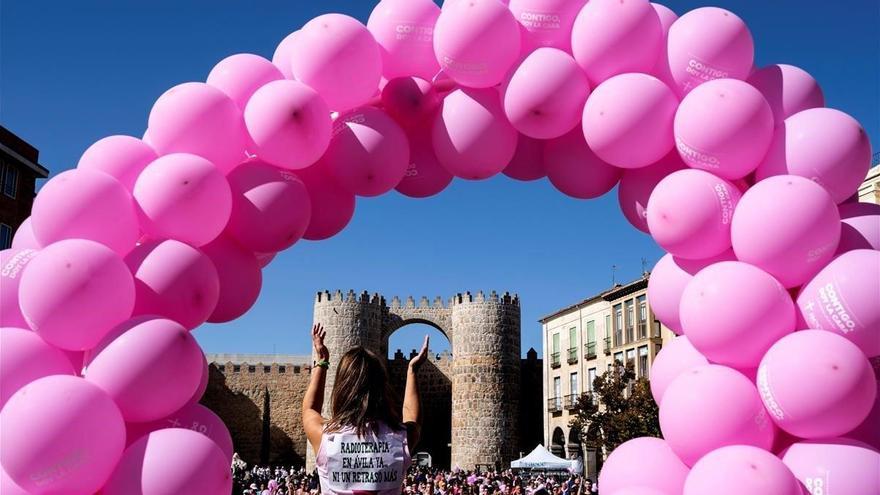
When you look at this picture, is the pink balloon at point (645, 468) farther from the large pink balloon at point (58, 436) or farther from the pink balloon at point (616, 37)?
the large pink balloon at point (58, 436)

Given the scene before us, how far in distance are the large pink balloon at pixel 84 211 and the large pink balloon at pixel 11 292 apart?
0.66 feet

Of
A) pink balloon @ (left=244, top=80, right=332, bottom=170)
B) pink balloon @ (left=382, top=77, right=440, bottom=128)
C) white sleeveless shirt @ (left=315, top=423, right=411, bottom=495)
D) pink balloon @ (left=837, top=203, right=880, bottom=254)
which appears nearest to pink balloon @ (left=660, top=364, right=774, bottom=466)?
pink balloon @ (left=837, top=203, right=880, bottom=254)

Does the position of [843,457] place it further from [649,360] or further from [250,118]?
[649,360]

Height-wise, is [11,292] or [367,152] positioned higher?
[367,152]

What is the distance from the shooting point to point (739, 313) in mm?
4336

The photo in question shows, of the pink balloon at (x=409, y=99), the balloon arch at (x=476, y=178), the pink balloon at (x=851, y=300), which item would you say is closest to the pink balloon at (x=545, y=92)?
the balloon arch at (x=476, y=178)

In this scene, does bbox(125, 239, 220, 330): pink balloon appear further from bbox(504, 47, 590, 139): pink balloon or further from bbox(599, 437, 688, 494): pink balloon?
bbox(599, 437, 688, 494): pink balloon

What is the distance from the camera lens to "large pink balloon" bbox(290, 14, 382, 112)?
16.5 ft

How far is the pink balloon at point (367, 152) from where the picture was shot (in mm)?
5168

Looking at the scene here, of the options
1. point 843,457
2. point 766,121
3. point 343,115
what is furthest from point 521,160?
point 843,457

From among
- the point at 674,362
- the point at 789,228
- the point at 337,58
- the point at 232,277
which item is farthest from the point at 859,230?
the point at 232,277

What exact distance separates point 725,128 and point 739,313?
3.29ft

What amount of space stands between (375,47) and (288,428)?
35595 millimetres

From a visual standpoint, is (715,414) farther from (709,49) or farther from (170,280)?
(170,280)
